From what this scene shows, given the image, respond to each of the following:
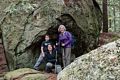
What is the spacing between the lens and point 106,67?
3432mm

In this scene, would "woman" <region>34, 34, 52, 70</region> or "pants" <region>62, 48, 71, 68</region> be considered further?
"pants" <region>62, 48, 71, 68</region>

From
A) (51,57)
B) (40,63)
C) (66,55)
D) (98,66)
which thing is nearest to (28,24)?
(40,63)

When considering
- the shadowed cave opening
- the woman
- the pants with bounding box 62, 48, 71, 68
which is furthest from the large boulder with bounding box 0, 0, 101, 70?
the pants with bounding box 62, 48, 71, 68

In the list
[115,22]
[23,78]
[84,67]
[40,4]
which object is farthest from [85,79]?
[115,22]

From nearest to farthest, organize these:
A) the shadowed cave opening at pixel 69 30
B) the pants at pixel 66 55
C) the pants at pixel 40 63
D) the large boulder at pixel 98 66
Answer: the large boulder at pixel 98 66
the pants at pixel 40 63
the pants at pixel 66 55
the shadowed cave opening at pixel 69 30

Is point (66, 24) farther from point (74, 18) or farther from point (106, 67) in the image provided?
point (106, 67)

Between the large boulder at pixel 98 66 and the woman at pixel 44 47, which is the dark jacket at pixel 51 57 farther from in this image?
the large boulder at pixel 98 66

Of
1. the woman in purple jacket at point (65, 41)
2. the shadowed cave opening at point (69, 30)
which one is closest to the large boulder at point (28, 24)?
the shadowed cave opening at point (69, 30)

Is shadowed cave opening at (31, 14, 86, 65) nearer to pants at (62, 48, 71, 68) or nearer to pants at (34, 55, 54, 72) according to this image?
pants at (34, 55, 54, 72)

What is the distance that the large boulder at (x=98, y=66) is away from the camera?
11.0 ft

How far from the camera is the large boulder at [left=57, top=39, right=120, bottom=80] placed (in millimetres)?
3350

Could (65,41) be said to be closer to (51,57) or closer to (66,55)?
(66,55)

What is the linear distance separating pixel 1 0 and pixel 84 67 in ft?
30.1

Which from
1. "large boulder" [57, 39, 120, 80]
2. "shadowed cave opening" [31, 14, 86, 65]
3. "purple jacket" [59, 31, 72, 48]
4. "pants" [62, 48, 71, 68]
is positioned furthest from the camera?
"shadowed cave opening" [31, 14, 86, 65]
